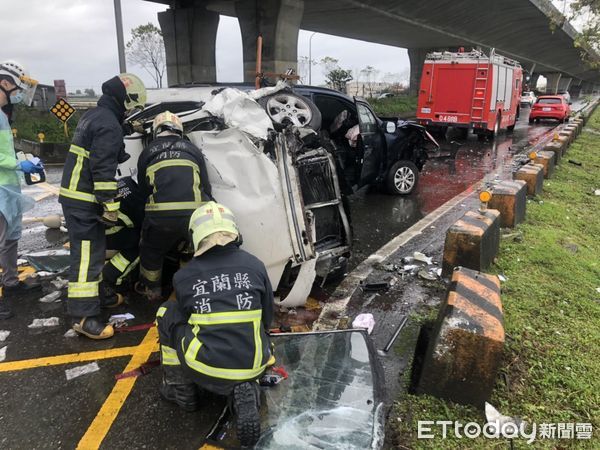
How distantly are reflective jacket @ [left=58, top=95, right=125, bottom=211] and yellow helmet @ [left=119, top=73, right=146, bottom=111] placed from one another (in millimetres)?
191

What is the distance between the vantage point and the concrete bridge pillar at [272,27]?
Result: 668 inches

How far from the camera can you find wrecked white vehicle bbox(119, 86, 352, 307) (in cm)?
338

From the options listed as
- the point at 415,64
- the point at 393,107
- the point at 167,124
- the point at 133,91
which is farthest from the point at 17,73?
the point at 415,64

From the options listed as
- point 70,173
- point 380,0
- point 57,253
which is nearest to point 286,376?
point 70,173

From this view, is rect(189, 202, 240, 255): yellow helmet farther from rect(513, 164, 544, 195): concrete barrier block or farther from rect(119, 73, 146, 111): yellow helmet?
rect(513, 164, 544, 195): concrete barrier block

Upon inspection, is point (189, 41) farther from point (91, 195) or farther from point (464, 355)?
point (464, 355)

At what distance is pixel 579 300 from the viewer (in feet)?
12.5

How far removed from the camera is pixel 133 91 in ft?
11.5

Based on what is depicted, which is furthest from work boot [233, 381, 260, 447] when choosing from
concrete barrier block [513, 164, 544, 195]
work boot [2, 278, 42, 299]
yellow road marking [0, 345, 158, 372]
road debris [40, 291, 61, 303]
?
concrete barrier block [513, 164, 544, 195]

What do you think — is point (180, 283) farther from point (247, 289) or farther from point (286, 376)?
point (286, 376)

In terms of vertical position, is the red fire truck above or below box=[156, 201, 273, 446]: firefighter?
above

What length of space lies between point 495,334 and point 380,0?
22.2m

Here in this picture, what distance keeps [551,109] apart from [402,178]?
19.0m

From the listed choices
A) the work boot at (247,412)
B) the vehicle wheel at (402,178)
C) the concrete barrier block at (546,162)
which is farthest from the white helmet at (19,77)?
the concrete barrier block at (546,162)
